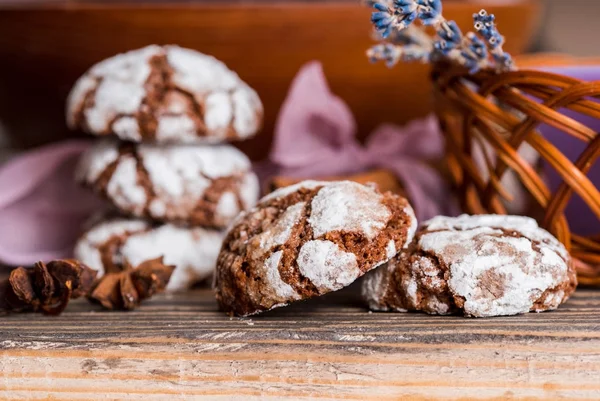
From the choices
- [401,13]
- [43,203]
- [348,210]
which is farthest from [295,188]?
[43,203]

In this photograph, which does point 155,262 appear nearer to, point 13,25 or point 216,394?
point 216,394

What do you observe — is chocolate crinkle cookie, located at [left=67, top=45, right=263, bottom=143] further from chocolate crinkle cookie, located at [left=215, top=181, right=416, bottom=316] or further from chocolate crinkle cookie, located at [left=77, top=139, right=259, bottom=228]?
chocolate crinkle cookie, located at [left=215, top=181, right=416, bottom=316]

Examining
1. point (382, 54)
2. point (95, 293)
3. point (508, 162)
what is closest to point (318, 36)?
point (382, 54)

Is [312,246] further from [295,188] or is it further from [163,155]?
[163,155]

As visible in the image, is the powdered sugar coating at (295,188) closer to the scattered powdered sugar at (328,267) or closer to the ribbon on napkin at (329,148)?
the scattered powdered sugar at (328,267)

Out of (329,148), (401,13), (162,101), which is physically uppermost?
(401,13)
